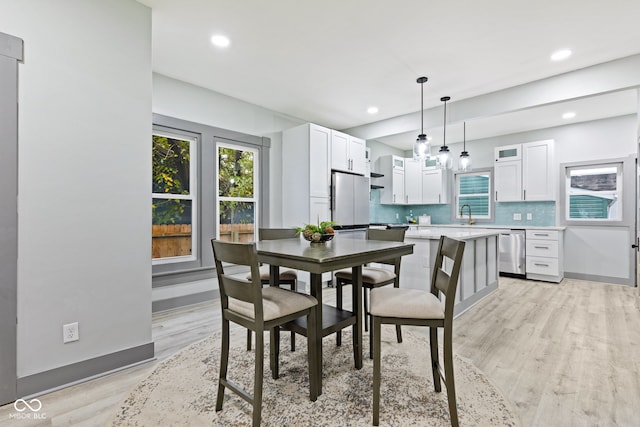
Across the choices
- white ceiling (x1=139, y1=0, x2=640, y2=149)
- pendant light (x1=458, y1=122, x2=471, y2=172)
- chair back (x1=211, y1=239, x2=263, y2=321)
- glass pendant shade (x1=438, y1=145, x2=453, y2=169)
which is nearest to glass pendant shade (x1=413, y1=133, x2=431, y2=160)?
glass pendant shade (x1=438, y1=145, x2=453, y2=169)

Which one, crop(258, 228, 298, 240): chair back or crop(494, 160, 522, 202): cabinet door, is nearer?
crop(258, 228, 298, 240): chair back

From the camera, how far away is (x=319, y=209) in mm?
4594

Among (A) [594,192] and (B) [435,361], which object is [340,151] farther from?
(A) [594,192]

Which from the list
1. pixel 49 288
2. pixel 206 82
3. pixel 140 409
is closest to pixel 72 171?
pixel 49 288

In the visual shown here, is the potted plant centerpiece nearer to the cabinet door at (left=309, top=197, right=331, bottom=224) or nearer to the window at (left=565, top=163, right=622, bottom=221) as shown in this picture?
the cabinet door at (left=309, top=197, right=331, bottom=224)

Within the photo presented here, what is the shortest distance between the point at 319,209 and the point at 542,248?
3.76 meters

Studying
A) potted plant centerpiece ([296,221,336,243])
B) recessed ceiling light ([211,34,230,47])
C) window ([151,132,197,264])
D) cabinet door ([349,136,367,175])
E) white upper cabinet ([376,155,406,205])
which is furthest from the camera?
white upper cabinet ([376,155,406,205])

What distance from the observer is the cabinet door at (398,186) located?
21.7 feet

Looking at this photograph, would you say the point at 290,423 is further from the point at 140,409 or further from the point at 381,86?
the point at 381,86

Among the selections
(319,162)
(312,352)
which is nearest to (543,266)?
(319,162)

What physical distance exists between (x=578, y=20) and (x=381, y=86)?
6.17 ft

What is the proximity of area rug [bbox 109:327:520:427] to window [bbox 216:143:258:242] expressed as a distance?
208 centimetres

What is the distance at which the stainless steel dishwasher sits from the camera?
5.39 m

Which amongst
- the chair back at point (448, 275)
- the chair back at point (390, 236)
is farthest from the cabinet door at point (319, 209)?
the chair back at point (448, 275)
